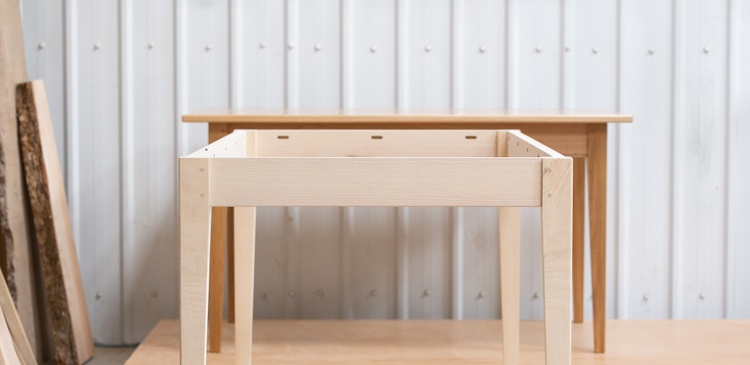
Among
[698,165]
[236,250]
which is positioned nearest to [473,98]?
[698,165]

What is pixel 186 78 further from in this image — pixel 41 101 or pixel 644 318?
pixel 644 318

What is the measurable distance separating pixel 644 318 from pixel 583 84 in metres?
0.78

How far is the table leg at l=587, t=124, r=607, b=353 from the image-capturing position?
244cm

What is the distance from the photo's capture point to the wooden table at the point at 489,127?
238cm

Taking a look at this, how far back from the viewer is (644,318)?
3.00 m

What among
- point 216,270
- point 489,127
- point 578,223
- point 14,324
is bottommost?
point 14,324

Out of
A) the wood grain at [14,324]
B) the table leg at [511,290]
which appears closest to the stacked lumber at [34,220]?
the wood grain at [14,324]

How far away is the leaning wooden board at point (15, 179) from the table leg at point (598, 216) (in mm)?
1568

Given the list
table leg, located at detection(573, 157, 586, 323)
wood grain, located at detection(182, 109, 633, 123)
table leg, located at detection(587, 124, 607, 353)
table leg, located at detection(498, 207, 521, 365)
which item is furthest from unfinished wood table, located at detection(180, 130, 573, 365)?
table leg, located at detection(573, 157, 586, 323)

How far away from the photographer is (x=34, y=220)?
264cm

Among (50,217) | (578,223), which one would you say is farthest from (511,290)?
(50,217)

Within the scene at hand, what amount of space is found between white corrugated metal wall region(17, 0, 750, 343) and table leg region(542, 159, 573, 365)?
1334 mm

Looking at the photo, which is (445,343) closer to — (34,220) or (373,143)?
(373,143)

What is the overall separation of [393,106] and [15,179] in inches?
44.6
